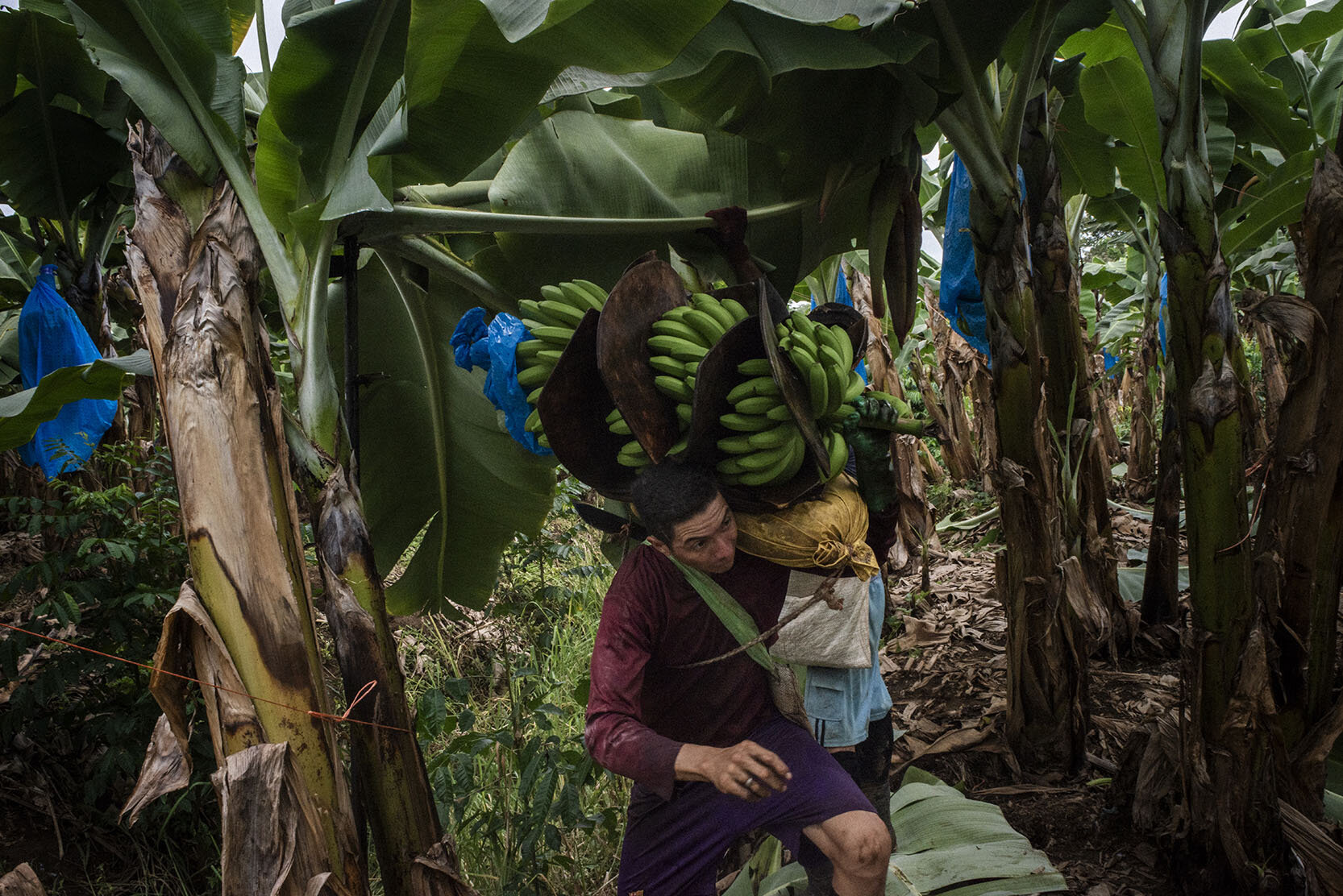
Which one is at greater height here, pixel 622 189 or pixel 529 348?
pixel 622 189

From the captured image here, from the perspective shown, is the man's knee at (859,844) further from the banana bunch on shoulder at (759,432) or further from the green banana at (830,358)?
the green banana at (830,358)

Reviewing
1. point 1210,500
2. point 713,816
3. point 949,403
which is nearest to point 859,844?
point 713,816

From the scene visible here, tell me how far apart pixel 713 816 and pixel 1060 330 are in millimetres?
1781

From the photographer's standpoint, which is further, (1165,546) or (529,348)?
(1165,546)

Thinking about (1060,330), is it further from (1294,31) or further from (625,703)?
(625,703)

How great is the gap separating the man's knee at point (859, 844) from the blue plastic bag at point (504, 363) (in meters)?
0.56

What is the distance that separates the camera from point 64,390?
4.03ft

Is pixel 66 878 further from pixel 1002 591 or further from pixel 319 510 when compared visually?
pixel 1002 591

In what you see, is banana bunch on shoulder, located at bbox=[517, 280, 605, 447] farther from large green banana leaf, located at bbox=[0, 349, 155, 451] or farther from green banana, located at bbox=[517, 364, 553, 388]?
large green banana leaf, located at bbox=[0, 349, 155, 451]

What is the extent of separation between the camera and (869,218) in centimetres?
132

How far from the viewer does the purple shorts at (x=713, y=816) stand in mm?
890

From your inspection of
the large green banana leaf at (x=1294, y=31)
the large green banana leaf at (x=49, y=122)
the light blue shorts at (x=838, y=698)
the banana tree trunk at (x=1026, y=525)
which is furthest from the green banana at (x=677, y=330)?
the large green banana leaf at (x=1294, y=31)

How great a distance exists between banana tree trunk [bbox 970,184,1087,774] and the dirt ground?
0.10 meters

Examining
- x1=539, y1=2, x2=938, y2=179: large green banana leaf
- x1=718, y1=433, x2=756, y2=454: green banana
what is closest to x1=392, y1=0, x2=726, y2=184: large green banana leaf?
x1=539, y1=2, x2=938, y2=179: large green banana leaf
